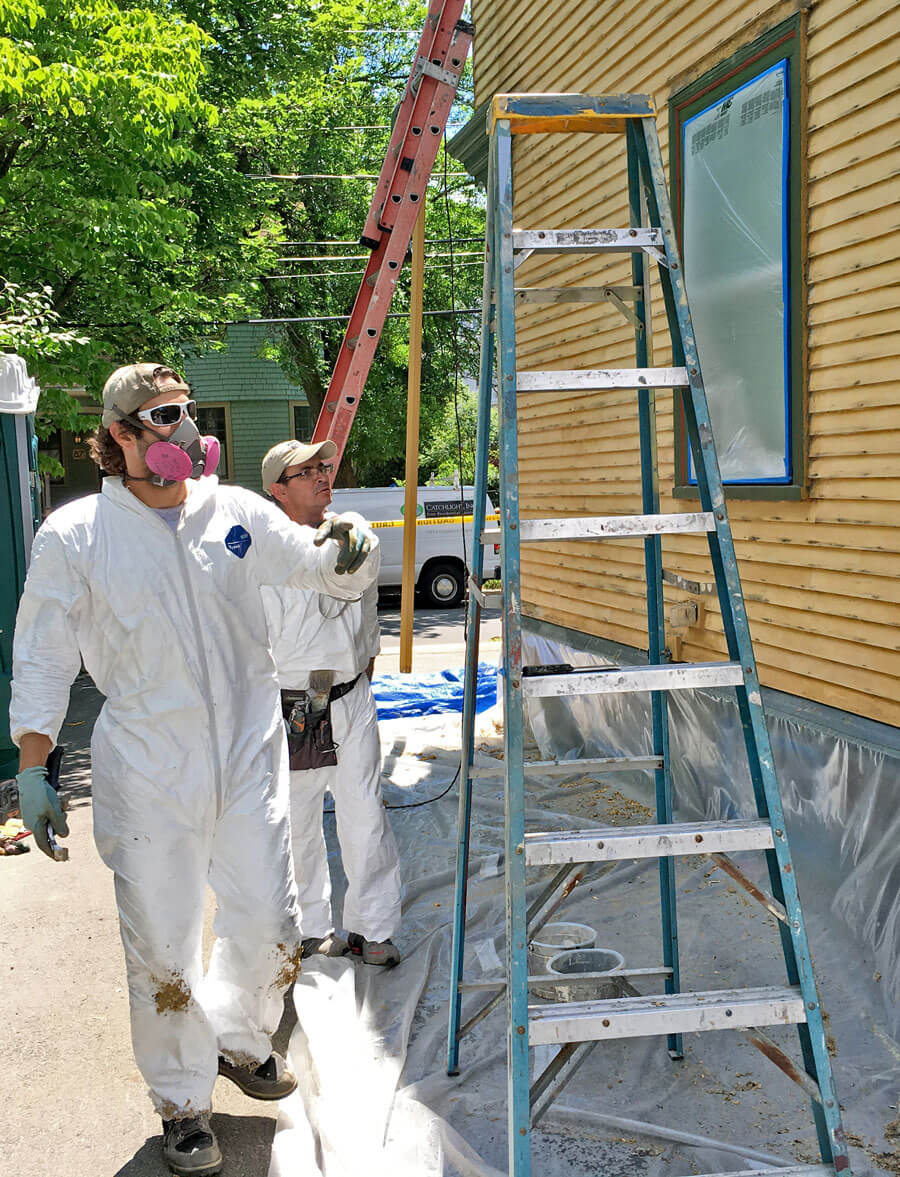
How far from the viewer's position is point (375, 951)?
4.42 meters

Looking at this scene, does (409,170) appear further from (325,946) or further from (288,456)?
(325,946)

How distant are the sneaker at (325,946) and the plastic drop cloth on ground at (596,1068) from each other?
9 centimetres

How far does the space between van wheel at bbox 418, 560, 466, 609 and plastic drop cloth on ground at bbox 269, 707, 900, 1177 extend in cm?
1376

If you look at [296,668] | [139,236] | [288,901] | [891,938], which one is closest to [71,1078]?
[288,901]

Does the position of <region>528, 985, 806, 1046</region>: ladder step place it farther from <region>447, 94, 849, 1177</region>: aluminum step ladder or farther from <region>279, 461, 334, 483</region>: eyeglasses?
<region>279, 461, 334, 483</region>: eyeglasses

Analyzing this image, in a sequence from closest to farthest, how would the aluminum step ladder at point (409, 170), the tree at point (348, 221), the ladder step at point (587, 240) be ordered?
1. the ladder step at point (587, 240)
2. the aluminum step ladder at point (409, 170)
3. the tree at point (348, 221)

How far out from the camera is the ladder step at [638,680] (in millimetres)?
2520

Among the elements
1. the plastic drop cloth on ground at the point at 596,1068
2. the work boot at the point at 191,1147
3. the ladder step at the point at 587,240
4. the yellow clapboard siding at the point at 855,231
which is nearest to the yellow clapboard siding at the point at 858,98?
the yellow clapboard siding at the point at 855,231

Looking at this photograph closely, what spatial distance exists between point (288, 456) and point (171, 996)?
2.29 metres

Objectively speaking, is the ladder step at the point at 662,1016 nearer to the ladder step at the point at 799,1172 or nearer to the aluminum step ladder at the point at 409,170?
the ladder step at the point at 799,1172

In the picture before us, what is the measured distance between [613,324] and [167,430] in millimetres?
3889

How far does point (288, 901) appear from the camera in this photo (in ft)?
11.3

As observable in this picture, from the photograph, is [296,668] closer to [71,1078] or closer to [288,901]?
[288,901]

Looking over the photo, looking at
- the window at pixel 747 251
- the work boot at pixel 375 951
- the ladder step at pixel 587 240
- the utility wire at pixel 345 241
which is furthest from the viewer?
the utility wire at pixel 345 241
